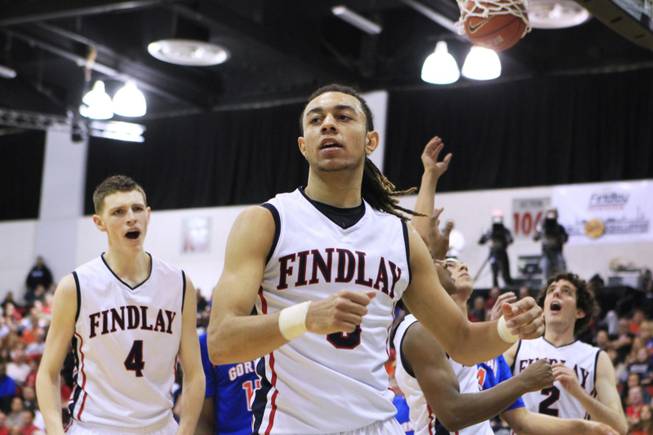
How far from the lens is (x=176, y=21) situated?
56.3ft

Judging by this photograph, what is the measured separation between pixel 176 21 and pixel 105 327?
12.7 m

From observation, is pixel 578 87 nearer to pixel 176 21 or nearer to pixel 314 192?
pixel 176 21

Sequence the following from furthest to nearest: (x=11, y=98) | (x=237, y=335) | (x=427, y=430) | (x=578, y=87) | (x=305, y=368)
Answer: (x=11, y=98), (x=578, y=87), (x=427, y=430), (x=305, y=368), (x=237, y=335)

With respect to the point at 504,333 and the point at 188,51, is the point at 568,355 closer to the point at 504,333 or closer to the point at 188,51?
the point at 504,333

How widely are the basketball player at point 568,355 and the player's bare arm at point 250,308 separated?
335cm

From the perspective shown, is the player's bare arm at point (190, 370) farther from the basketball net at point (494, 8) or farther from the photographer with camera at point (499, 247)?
the photographer with camera at point (499, 247)

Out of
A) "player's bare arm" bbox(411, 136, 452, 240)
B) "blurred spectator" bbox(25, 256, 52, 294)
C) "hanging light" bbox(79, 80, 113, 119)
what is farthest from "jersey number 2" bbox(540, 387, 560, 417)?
"blurred spectator" bbox(25, 256, 52, 294)

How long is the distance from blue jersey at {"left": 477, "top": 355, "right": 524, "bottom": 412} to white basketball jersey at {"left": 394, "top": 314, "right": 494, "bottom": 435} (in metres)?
0.26

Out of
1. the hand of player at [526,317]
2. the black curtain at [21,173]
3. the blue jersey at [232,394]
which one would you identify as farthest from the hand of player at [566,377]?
the black curtain at [21,173]

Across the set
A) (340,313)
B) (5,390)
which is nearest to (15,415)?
(5,390)

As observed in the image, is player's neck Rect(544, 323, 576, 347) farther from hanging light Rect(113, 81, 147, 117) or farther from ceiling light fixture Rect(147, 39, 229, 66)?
ceiling light fixture Rect(147, 39, 229, 66)

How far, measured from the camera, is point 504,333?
3.64 m

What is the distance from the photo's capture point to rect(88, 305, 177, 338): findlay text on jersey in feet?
16.7

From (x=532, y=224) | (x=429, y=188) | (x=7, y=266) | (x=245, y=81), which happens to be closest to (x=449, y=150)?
(x=532, y=224)
